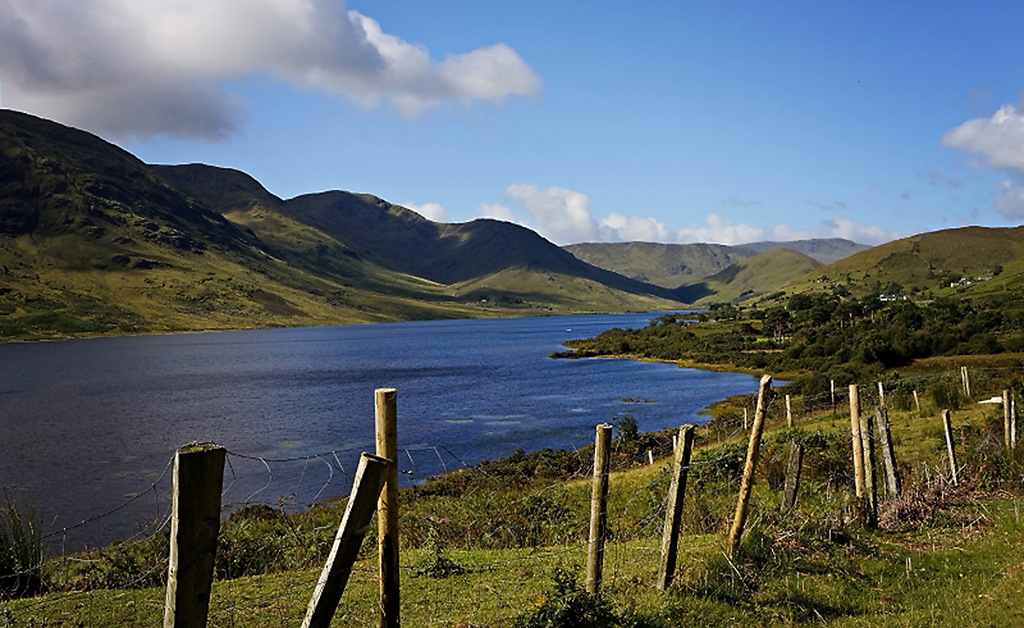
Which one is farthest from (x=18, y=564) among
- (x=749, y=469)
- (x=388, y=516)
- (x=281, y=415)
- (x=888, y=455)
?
(x=281, y=415)

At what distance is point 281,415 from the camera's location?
59.3 meters

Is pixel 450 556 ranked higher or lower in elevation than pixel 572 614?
lower

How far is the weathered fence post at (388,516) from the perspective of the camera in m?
5.61

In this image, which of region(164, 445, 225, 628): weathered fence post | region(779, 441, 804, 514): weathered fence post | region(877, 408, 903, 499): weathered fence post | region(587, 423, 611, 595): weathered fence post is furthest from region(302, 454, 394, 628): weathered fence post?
region(877, 408, 903, 499): weathered fence post

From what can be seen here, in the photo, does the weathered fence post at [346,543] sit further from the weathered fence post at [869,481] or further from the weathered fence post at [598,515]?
the weathered fence post at [869,481]

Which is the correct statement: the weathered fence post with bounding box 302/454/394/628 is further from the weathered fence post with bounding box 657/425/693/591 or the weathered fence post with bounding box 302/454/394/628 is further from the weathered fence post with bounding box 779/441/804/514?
the weathered fence post with bounding box 779/441/804/514

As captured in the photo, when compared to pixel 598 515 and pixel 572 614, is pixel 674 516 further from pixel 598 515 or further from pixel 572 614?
pixel 572 614

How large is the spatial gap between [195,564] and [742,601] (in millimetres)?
6262

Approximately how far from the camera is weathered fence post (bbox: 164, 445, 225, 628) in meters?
3.62

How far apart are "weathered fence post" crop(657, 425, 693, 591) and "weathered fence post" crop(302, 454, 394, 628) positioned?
4.50 m

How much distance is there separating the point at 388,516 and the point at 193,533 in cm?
230

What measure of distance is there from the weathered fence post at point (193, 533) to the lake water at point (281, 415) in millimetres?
6406

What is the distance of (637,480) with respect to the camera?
2309 cm

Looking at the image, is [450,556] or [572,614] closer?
[572,614]
